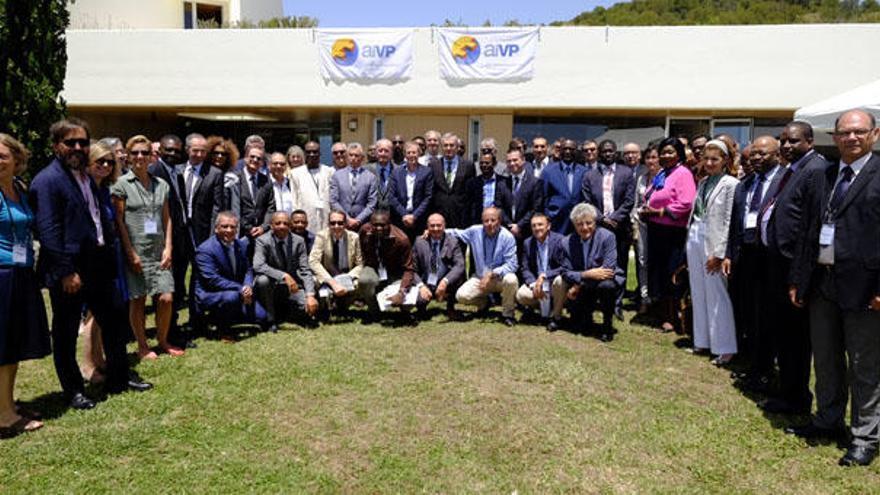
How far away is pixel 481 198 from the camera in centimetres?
732

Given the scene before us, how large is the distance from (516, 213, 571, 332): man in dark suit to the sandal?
4.54m

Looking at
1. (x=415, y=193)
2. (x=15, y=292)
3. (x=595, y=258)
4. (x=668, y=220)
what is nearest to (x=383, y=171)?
(x=415, y=193)

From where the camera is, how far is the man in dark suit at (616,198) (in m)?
7.09

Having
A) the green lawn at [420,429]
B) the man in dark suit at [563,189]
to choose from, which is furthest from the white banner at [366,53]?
the green lawn at [420,429]

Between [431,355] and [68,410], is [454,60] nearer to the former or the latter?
[431,355]

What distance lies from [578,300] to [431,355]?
5.70 ft

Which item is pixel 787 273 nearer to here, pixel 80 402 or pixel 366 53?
pixel 80 402

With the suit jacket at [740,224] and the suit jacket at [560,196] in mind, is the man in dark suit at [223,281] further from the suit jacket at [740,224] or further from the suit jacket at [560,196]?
the suit jacket at [740,224]

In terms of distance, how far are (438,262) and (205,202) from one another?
255 cm

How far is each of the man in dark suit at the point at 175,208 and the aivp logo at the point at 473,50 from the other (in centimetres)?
855

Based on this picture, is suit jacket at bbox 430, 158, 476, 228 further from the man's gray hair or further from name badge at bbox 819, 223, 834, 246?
name badge at bbox 819, 223, 834, 246

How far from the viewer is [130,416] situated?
4.33 meters

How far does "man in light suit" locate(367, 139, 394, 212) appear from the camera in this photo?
743 cm

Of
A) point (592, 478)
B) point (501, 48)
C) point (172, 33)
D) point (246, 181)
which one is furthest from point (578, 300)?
point (172, 33)
